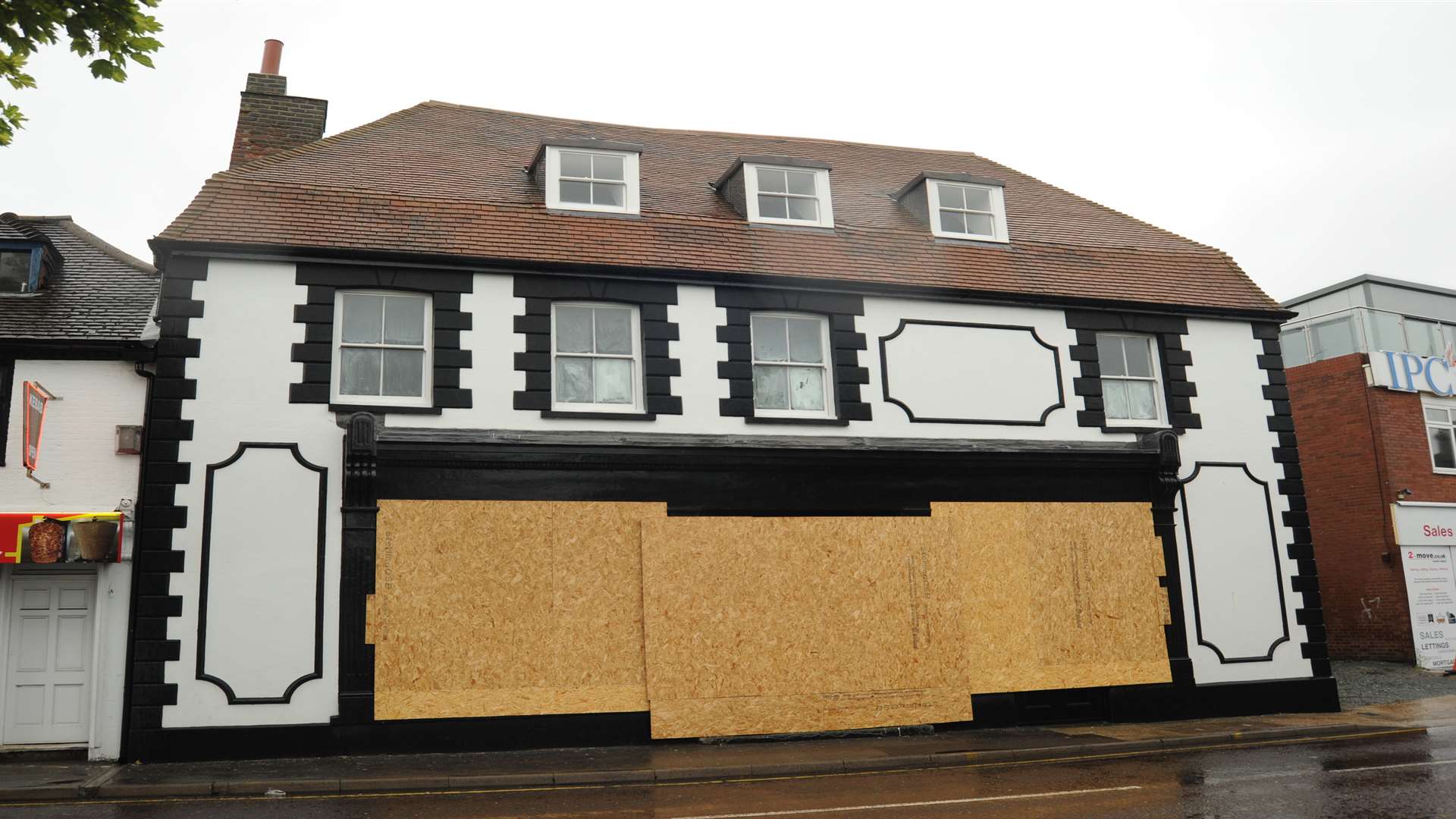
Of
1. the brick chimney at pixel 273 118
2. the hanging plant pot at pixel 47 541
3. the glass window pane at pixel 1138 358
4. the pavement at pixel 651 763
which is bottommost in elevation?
the pavement at pixel 651 763

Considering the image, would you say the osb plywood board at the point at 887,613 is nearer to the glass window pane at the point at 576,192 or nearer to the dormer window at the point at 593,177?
the dormer window at the point at 593,177

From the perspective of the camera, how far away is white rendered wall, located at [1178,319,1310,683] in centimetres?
1623

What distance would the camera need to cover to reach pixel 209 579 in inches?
499

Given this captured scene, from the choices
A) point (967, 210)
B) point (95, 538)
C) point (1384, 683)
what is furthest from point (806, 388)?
point (1384, 683)

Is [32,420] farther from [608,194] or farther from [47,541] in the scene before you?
[608,194]

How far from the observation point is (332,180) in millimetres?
15289

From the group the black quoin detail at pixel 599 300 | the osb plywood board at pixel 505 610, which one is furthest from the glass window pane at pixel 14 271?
the black quoin detail at pixel 599 300

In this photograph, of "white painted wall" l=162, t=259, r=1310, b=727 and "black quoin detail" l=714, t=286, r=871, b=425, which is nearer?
"white painted wall" l=162, t=259, r=1310, b=727

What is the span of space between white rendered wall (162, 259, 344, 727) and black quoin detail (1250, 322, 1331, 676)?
565 inches

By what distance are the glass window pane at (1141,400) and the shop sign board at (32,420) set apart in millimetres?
15362

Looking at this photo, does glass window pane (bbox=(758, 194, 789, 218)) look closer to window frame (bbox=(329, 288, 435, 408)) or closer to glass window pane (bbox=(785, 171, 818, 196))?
glass window pane (bbox=(785, 171, 818, 196))

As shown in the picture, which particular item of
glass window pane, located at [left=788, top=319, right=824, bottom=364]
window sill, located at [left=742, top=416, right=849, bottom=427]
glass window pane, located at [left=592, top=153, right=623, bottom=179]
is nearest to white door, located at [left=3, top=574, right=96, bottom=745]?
window sill, located at [left=742, top=416, right=849, bottom=427]

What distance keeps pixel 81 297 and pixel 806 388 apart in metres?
10.2

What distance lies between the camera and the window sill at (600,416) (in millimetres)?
14211
